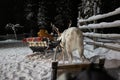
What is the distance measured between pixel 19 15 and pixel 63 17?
198 inches

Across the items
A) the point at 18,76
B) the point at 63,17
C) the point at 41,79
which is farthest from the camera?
the point at 63,17

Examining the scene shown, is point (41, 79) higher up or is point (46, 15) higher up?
point (46, 15)

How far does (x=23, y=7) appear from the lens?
26.1 metres

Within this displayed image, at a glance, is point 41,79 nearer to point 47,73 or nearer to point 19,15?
point 47,73

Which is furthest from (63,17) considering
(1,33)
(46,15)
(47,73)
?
(47,73)

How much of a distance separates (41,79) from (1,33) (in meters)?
21.2

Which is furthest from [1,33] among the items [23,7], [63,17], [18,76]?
[18,76]

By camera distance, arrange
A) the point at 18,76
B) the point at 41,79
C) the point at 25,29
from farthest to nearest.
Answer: the point at 25,29
the point at 18,76
the point at 41,79

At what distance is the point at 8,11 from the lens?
1014 inches

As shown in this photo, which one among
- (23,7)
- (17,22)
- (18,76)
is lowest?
(18,76)

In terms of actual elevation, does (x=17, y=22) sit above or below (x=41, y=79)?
above

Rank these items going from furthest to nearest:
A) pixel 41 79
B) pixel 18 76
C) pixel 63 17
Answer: pixel 63 17 < pixel 18 76 < pixel 41 79

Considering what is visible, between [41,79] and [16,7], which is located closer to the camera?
[41,79]

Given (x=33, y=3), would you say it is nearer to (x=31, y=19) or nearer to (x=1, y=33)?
(x=31, y=19)
